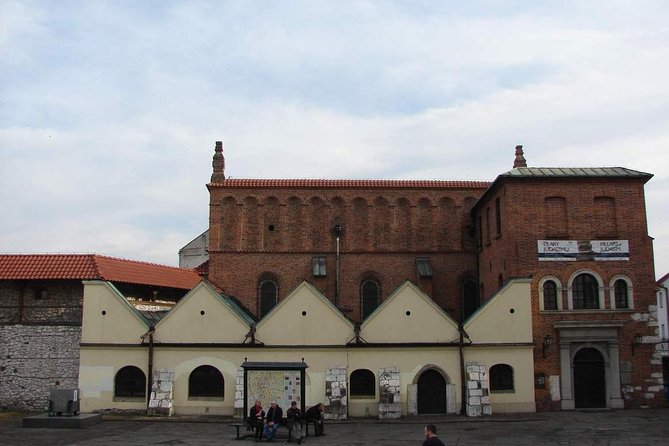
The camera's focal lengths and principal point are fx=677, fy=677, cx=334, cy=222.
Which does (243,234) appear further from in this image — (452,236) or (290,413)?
(290,413)

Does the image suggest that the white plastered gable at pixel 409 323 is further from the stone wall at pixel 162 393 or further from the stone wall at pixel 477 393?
the stone wall at pixel 162 393

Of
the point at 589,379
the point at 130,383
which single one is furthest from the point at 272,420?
the point at 589,379

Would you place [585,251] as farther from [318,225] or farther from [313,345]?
[318,225]

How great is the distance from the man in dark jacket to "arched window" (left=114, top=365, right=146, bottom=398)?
27.3 ft

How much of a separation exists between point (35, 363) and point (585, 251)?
26.1m

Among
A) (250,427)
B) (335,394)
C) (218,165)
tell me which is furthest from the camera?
(218,165)

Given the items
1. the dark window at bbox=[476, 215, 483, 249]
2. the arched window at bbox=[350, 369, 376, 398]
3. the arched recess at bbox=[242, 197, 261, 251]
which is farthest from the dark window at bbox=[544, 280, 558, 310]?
the arched recess at bbox=[242, 197, 261, 251]

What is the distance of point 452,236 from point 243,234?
12407 mm

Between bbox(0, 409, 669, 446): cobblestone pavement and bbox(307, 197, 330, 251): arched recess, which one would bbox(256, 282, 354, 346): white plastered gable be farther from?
bbox(307, 197, 330, 251): arched recess

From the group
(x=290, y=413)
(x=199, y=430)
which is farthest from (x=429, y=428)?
(x=199, y=430)

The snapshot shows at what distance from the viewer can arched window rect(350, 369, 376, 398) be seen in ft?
97.5

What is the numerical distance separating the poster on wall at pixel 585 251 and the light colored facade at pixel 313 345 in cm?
191

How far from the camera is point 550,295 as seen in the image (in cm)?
3103

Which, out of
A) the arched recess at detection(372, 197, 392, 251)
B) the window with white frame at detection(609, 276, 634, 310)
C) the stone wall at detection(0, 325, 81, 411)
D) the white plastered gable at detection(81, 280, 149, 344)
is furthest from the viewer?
the arched recess at detection(372, 197, 392, 251)
